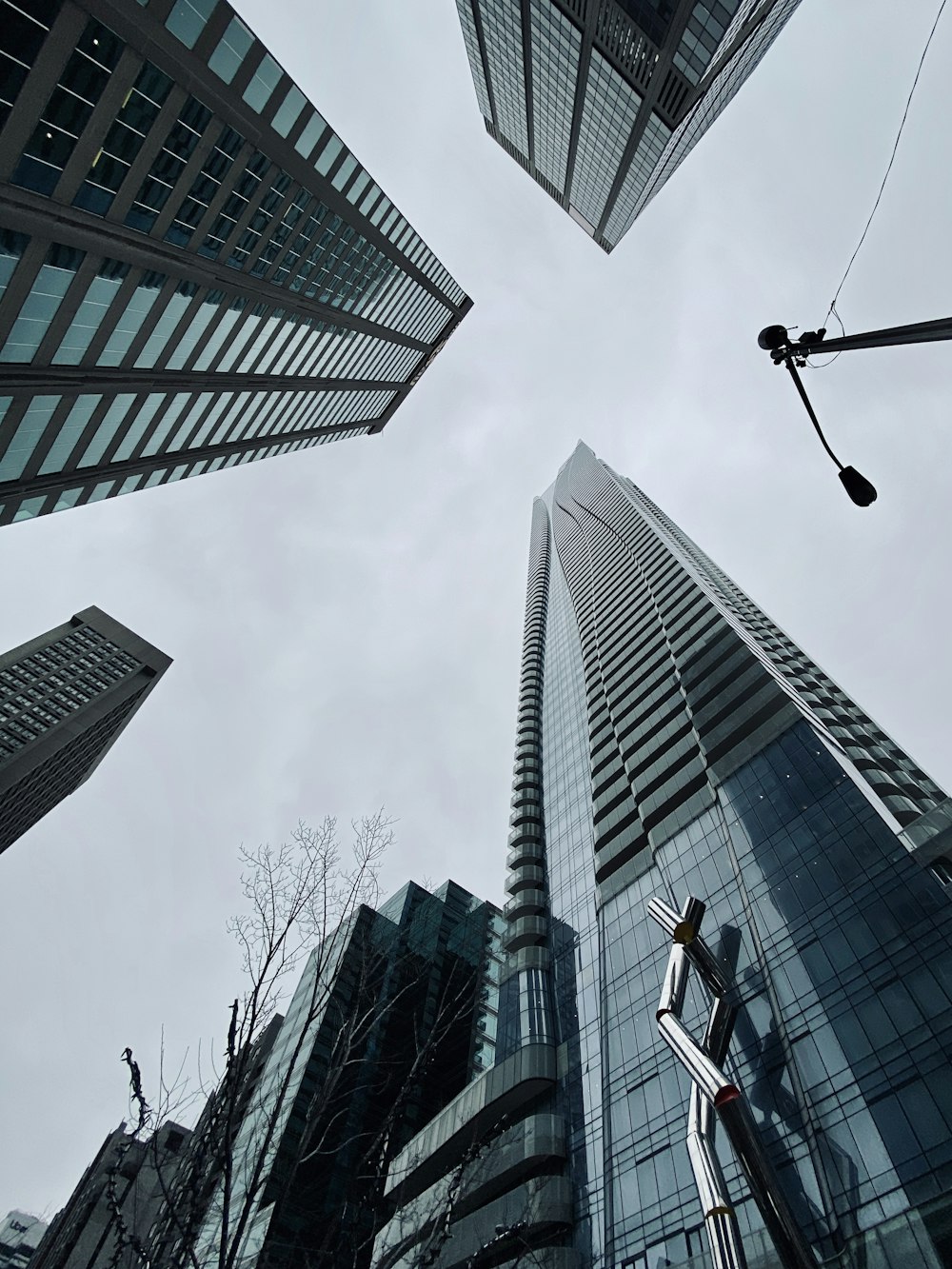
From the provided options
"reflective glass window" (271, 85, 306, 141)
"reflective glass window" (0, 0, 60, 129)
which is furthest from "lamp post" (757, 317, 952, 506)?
"reflective glass window" (271, 85, 306, 141)

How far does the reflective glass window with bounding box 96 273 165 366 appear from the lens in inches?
1483

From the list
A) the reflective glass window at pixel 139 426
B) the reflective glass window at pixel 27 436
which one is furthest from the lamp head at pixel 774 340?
the reflective glass window at pixel 139 426

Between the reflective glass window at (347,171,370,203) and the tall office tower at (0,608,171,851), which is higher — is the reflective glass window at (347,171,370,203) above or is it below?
below

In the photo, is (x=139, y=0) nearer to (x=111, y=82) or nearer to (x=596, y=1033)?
(x=111, y=82)

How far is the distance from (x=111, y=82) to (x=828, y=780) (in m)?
46.0

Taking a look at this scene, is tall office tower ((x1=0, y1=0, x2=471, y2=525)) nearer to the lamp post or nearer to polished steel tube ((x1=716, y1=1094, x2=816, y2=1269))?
the lamp post

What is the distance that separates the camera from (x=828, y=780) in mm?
36969

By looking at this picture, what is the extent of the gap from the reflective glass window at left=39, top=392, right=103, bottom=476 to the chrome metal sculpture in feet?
134

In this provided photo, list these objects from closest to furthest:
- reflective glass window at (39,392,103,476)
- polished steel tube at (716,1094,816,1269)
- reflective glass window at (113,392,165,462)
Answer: polished steel tube at (716,1094,816,1269), reflective glass window at (39,392,103,476), reflective glass window at (113,392,165,462)

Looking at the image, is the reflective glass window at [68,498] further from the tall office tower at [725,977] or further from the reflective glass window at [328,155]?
the tall office tower at [725,977]

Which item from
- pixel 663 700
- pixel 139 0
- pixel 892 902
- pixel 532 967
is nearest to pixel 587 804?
pixel 663 700

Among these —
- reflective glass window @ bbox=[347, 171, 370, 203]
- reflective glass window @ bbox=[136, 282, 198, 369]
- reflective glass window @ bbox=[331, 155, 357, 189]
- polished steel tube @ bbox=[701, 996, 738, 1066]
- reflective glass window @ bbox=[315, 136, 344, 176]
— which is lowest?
polished steel tube @ bbox=[701, 996, 738, 1066]

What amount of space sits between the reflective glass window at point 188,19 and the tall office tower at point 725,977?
138 feet

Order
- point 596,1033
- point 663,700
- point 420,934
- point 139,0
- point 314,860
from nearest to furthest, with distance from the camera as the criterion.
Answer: point 314,860
point 139,0
point 596,1033
point 663,700
point 420,934
